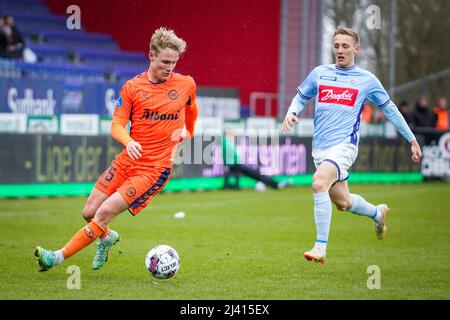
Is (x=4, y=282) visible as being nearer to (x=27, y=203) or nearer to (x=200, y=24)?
(x=27, y=203)

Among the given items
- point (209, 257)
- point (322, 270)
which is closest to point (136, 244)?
point (209, 257)

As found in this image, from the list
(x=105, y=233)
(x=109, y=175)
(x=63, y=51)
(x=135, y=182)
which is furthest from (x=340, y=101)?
(x=63, y=51)

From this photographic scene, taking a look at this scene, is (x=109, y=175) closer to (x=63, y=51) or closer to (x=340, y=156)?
(x=340, y=156)

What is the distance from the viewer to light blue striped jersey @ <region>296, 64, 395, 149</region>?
952 cm

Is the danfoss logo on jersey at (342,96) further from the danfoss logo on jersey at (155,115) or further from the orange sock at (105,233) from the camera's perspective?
the orange sock at (105,233)

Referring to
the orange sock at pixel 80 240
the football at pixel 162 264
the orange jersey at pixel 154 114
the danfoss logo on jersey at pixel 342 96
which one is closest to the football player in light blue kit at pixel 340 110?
the danfoss logo on jersey at pixel 342 96

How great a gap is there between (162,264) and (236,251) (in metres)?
2.59

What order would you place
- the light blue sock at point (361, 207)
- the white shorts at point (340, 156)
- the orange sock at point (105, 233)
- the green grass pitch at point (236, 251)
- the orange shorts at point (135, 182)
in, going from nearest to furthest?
the green grass pitch at point (236, 251) < the orange shorts at point (135, 182) < the orange sock at point (105, 233) < the white shorts at point (340, 156) < the light blue sock at point (361, 207)

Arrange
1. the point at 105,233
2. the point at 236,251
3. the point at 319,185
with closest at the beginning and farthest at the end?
the point at 105,233 < the point at 319,185 < the point at 236,251

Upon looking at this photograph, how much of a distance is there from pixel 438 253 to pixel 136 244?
139 inches

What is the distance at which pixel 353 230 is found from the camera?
1361 cm

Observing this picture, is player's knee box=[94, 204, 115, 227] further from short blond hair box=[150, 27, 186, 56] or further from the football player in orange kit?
short blond hair box=[150, 27, 186, 56]

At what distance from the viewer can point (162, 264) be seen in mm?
8469

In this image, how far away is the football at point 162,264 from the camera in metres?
8.46
